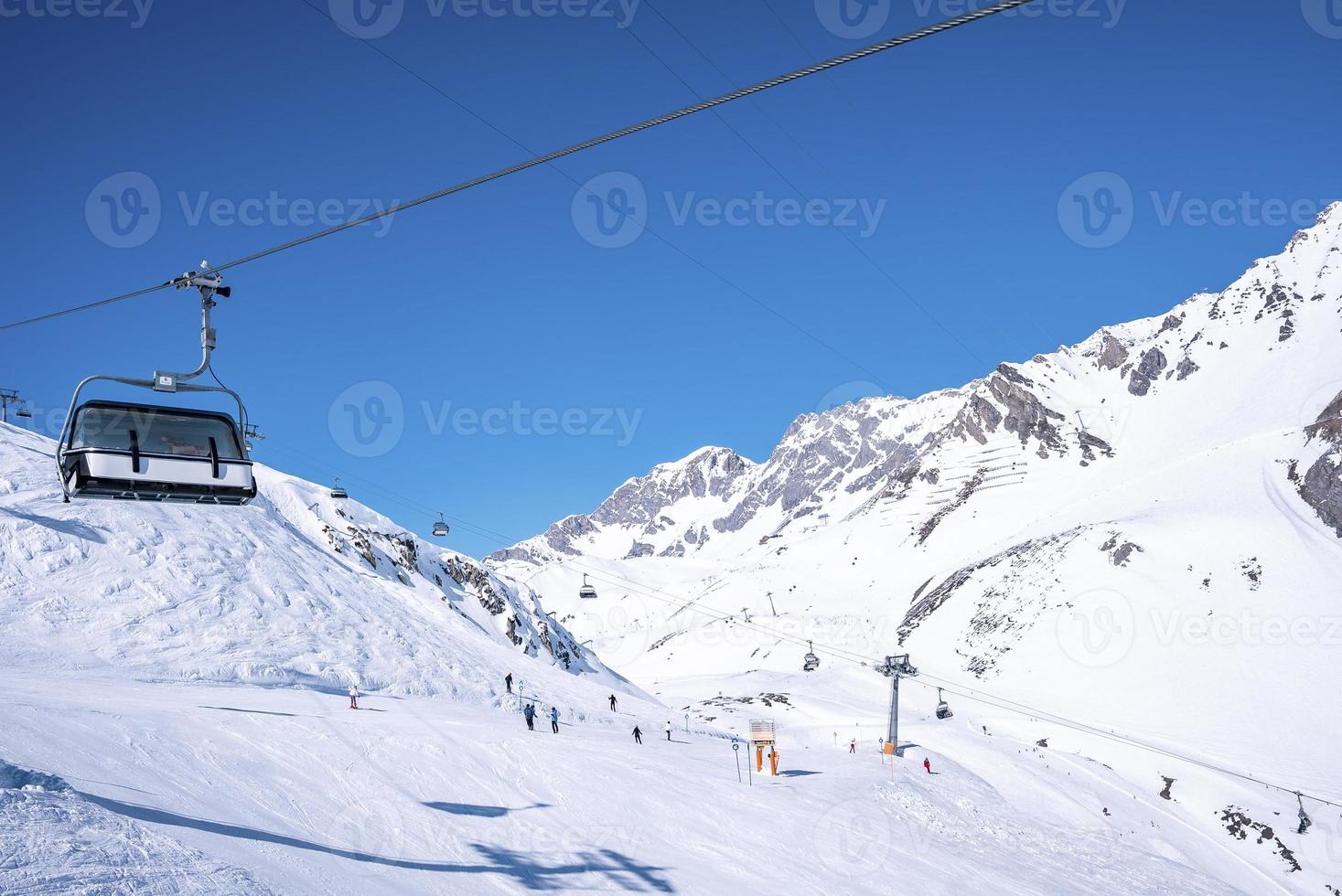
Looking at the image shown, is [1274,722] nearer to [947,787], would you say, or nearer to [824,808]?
[947,787]

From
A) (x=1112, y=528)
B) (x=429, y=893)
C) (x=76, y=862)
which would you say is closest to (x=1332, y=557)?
(x=1112, y=528)

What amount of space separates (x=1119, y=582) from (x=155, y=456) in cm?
8446

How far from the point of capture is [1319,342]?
132 meters

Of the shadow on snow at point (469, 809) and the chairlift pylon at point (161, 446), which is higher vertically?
the chairlift pylon at point (161, 446)

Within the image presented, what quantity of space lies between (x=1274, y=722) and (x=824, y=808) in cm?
4601

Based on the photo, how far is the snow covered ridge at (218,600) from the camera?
31.3 meters

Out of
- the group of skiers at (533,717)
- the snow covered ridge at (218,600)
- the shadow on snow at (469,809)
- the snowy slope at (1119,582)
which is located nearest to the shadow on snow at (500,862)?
the shadow on snow at (469,809)

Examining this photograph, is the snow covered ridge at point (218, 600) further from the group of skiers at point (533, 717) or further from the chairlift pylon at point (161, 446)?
the chairlift pylon at point (161, 446)

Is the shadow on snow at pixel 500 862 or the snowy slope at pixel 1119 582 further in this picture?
the snowy slope at pixel 1119 582

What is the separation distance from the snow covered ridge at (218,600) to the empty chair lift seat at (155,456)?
23.6 meters

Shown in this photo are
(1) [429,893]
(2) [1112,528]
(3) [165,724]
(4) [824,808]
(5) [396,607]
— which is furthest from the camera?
(2) [1112,528]

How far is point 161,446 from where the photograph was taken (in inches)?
398

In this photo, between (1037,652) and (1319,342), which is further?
(1319,342)

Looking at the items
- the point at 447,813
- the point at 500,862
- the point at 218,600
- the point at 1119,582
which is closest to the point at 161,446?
the point at 500,862
